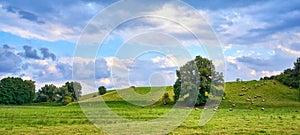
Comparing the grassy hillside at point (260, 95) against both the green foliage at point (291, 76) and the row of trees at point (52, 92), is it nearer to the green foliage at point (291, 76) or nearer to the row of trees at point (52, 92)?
the green foliage at point (291, 76)

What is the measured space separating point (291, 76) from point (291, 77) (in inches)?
53.6

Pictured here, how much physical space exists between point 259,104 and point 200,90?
11854mm

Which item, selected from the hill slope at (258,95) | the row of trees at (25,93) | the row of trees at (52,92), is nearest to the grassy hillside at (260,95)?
the hill slope at (258,95)

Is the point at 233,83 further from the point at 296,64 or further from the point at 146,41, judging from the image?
the point at 146,41

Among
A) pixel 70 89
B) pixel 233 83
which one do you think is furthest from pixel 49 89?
pixel 233 83

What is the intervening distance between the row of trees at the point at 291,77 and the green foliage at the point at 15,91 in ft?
270

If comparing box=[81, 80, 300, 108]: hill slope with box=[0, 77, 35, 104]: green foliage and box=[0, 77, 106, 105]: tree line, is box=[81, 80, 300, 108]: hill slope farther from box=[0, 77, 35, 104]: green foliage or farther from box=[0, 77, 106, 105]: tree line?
box=[0, 77, 35, 104]: green foliage

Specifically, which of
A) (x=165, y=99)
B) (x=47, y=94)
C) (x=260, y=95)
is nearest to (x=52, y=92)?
(x=47, y=94)

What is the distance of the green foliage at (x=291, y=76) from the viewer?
290ft

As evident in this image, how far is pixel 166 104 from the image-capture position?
76.7 metres

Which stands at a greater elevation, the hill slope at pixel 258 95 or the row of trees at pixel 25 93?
the row of trees at pixel 25 93

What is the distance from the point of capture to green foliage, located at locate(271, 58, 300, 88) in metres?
88.3

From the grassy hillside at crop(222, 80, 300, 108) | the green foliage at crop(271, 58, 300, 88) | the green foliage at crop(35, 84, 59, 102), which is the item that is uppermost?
the green foliage at crop(35, 84, 59, 102)

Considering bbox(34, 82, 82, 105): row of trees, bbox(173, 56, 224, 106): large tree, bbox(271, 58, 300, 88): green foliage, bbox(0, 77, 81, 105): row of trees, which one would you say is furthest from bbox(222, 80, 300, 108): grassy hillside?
bbox(34, 82, 82, 105): row of trees
